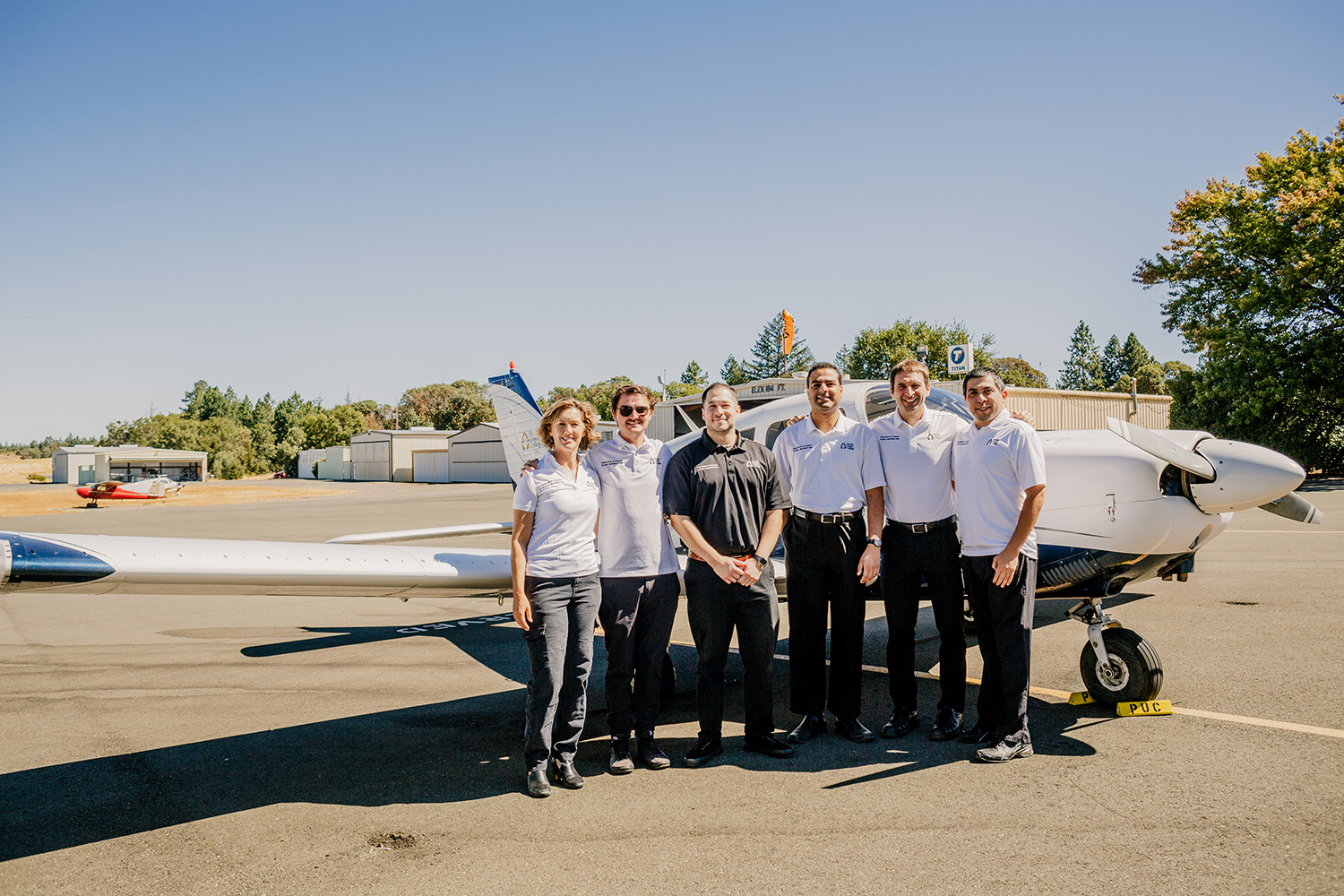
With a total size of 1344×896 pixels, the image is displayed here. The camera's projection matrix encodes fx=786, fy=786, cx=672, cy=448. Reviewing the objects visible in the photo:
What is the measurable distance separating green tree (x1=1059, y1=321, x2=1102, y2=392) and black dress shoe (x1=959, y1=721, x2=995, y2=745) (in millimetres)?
88874

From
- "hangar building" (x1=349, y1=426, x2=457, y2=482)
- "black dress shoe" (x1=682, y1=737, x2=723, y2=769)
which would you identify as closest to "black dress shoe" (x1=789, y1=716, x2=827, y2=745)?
"black dress shoe" (x1=682, y1=737, x2=723, y2=769)

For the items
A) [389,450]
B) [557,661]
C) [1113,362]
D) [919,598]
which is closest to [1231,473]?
[919,598]

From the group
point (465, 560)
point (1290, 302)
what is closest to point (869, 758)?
point (465, 560)

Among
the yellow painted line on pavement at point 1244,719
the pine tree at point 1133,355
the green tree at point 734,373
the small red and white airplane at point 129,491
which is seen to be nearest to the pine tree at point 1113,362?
the pine tree at point 1133,355

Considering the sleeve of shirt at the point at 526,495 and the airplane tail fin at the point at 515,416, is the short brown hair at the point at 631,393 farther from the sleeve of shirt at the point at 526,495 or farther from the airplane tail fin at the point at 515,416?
the airplane tail fin at the point at 515,416

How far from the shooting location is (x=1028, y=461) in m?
3.99

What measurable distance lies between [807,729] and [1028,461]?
187cm

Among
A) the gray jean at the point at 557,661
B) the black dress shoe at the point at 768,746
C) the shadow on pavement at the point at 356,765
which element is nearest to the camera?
the shadow on pavement at the point at 356,765

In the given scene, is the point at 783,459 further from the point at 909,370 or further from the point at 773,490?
the point at 909,370

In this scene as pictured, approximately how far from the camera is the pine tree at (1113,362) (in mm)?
95438

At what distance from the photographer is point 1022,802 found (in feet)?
11.4

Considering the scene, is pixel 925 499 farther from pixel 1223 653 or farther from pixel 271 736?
pixel 271 736

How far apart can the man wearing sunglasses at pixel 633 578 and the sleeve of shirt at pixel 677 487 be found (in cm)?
5

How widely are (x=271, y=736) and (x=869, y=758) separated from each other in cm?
349
